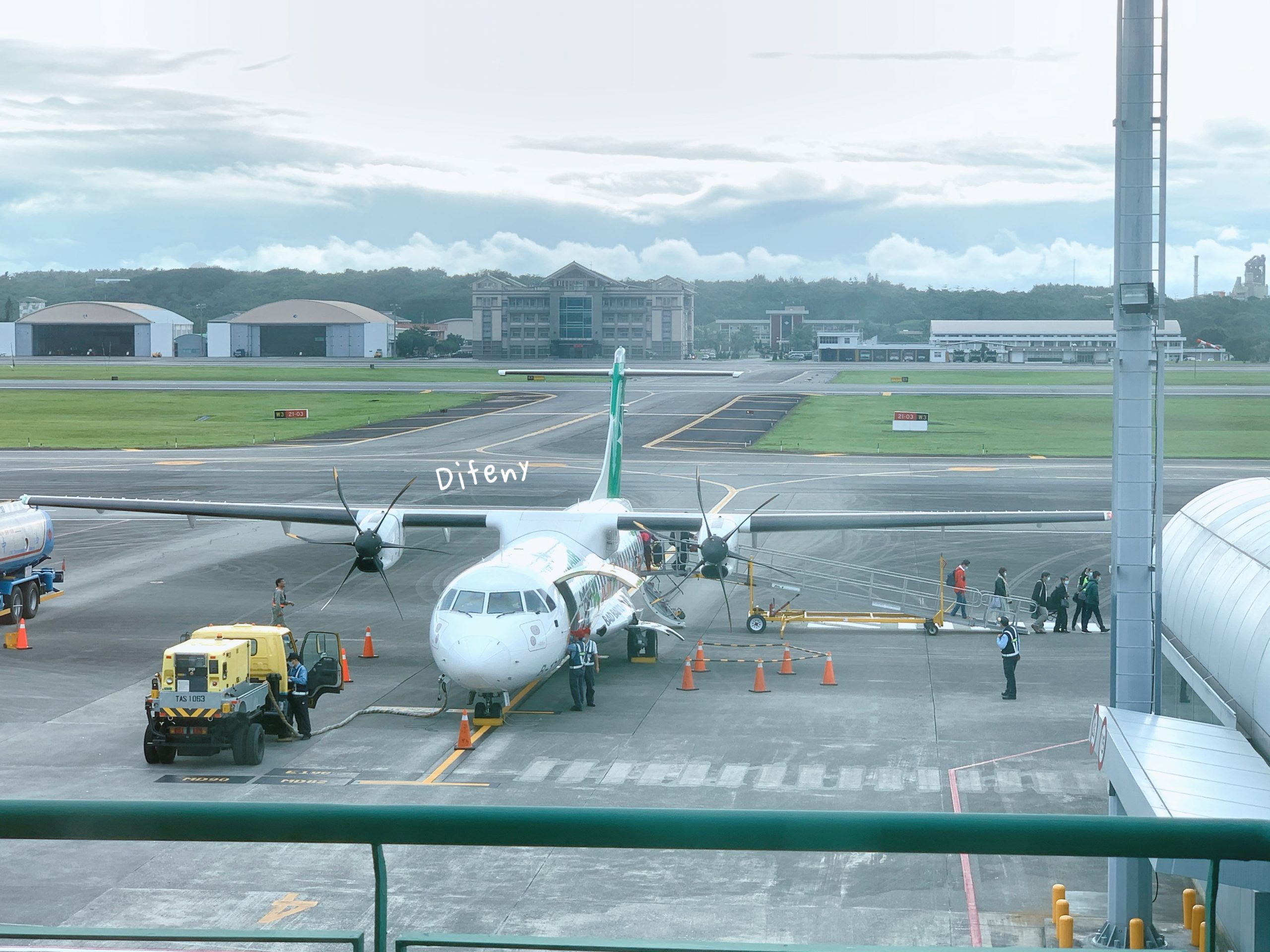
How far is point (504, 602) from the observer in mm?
25344

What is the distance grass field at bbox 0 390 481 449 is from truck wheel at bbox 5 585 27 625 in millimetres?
43109

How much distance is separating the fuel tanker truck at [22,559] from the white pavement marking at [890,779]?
958 inches

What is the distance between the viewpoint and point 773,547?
46906mm

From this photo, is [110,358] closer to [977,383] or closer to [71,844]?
[977,383]

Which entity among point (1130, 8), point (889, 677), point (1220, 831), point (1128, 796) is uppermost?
point (1130, 8)

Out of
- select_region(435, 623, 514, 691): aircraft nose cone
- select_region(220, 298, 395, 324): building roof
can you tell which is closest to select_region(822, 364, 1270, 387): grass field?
select_region(220, 298, 395, 324): building roof

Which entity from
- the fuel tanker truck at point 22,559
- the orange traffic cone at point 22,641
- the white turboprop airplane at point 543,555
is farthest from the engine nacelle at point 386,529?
the fuel tanker truck at point 22,559

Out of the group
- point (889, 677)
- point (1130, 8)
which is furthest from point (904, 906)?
point (889, 677)

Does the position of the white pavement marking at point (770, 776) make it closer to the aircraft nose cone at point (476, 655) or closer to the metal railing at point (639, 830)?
the aircraft nose cone at point (476, 655)

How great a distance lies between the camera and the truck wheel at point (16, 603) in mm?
34938

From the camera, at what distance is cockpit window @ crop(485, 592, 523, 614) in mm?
25219

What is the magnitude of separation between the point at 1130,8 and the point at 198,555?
39.7 metres

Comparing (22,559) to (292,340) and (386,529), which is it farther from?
(292,340)

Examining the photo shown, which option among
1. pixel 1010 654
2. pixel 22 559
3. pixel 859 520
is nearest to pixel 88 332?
pixel 22 559
